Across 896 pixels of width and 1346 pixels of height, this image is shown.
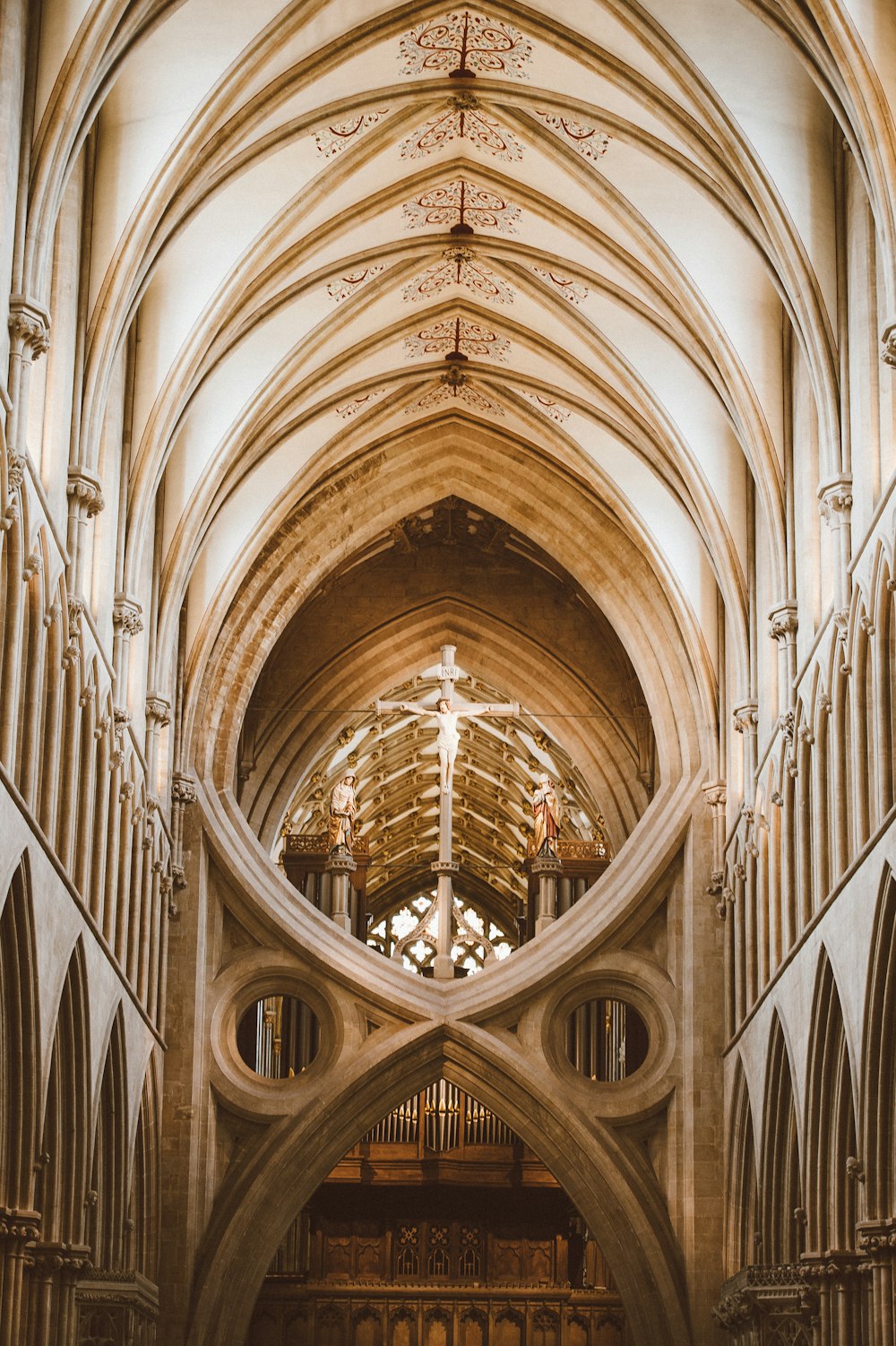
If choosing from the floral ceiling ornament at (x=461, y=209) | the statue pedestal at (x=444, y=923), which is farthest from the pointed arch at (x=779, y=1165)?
the floral ceiling ornament at (x=461, y=209)

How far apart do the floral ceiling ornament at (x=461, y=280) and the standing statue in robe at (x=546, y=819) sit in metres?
8.04

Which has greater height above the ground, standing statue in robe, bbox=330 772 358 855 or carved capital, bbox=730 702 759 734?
standing statue in robe, bbox=330 772 358 855

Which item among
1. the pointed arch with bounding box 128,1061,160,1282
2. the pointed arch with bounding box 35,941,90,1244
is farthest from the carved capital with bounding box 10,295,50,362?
the pointed arch with bounding box 128,1061,160,1282

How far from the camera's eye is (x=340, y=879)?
29.1 meters

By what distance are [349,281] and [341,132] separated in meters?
2.80

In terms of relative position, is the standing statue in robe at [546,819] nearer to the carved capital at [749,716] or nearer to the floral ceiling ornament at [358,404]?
the carved capital at [749,716]

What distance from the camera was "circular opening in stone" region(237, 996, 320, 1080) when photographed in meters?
28.0

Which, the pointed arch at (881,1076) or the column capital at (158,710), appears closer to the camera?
the pointed arch at (881,1076)

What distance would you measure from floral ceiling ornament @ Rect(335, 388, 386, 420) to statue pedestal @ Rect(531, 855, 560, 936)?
22.2 feet

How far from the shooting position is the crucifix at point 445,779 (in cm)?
2672

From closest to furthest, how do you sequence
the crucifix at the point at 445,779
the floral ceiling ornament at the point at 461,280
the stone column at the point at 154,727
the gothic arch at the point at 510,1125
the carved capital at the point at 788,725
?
the carved capital at the point at 788,725, the stone column at the point at 154,727, the gothic arch at the point at 510,1125, the floral ceiling ornament at the point at 461,280, the crucifix at the point at 445,779

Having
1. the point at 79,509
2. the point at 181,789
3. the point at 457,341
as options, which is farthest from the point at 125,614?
the point at 457,341

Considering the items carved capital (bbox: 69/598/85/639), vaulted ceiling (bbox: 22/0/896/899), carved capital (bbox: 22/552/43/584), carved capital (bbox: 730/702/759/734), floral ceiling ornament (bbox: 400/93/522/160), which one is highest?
floral ceiling ornament (bbox: 400/93/522/160)

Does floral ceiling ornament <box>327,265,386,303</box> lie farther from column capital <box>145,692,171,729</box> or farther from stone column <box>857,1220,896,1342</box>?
stone column <box>857,1220,896,1342</box>
